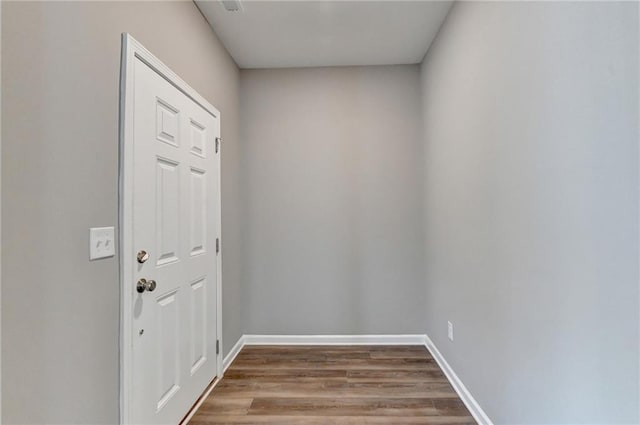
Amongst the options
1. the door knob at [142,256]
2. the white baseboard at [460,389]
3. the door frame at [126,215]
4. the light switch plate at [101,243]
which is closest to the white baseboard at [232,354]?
the door frame at [126,215]

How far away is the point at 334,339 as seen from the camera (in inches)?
119

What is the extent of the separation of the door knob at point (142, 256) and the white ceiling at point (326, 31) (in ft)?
5.45

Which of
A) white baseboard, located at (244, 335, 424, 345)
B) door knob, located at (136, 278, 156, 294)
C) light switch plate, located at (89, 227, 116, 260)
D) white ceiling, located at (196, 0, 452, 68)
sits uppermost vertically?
white ceiling, located at (196, 0, 452, 68)

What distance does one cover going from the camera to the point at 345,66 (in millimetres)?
3033

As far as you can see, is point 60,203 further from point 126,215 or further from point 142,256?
point 142,256

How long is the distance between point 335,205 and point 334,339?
1264 millimetres

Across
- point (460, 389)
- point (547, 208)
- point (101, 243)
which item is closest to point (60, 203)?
point (101, 243)

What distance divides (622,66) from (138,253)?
1.90 meters

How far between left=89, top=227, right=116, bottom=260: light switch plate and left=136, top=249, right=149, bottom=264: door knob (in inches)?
6.0

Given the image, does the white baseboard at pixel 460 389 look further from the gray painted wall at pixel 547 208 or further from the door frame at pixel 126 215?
the door frame at pixel 126 215

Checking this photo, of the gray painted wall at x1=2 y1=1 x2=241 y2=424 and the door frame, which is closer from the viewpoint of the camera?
the gray painted wall at x1=2 y1=1 x2=241 y2=424

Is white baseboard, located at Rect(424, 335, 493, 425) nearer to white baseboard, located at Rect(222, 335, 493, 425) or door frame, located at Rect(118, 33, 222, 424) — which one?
white baseboard, located at Rect(222, 335, 493, 425)

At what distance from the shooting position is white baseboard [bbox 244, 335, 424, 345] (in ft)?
9.84

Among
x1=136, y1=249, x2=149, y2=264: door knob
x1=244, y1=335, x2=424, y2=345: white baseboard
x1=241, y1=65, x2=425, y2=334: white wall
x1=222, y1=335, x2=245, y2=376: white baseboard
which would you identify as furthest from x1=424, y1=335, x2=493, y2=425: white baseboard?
x1=136, y1=249, x2=149, y2=264: door knob
